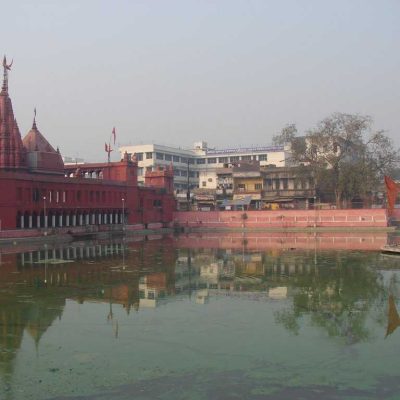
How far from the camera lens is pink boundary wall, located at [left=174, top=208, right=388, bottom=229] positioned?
2375 inches

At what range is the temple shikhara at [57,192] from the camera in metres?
46.1

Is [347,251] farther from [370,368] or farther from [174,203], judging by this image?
[174,203]

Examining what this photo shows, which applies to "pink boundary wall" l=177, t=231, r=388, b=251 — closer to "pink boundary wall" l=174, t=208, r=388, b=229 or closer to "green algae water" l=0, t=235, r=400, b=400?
"pink boundary wall" l=174, t=208, r=388, b=229

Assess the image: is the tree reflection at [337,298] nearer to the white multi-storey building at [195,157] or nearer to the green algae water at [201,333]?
the green algae water at [201,333]

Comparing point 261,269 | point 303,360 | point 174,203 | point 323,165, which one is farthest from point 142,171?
point 303,360

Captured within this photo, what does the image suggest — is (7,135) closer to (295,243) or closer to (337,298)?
(295,243)

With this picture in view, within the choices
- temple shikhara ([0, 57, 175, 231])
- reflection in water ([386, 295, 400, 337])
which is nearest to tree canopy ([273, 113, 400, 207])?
temple shikhara ([0, 57, 175, 231])

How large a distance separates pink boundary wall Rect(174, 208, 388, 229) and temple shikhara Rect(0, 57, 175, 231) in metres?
4.33

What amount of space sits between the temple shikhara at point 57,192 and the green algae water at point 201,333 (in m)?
22.2

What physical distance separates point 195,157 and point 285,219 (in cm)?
4416

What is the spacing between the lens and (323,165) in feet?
210

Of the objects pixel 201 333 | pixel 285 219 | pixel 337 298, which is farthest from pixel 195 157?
pixel 201 333

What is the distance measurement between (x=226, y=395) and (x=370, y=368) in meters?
2.99

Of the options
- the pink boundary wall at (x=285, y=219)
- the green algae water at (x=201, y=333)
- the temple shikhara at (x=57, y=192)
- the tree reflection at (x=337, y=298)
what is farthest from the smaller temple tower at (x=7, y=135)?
the tree reflection at (x=337, y=298)
